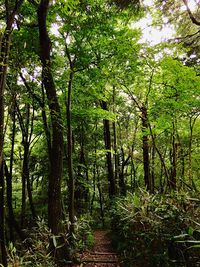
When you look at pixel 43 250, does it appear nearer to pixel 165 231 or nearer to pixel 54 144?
pixel 54 144

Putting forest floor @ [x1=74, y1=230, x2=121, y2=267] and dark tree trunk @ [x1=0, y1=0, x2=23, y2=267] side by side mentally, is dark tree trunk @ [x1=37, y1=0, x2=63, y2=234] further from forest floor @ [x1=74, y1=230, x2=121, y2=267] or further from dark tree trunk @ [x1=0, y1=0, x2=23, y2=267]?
dark tree trunk @ [x1=0, y1=0, x2=23, y2=267]

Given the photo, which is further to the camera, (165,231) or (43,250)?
(43,250)

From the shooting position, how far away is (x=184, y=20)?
27.7ft

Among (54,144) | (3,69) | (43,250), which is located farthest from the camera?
(54,144)

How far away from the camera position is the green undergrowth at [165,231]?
413 cm

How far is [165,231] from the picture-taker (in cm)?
478

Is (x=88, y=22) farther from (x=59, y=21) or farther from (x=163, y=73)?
(x=163, y=73)

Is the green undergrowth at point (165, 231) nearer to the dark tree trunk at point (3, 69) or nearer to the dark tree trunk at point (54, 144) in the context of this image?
the dark tree trunk at point (54, 144)

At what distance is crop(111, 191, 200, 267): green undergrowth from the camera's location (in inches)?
163

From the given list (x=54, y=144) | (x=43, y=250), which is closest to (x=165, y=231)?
(x=43, y=250)

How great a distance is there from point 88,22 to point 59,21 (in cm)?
91

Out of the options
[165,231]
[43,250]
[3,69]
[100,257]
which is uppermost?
[3,69]

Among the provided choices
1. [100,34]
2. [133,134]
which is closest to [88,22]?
[100,34]

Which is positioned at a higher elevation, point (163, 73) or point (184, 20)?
point (184, 20)
